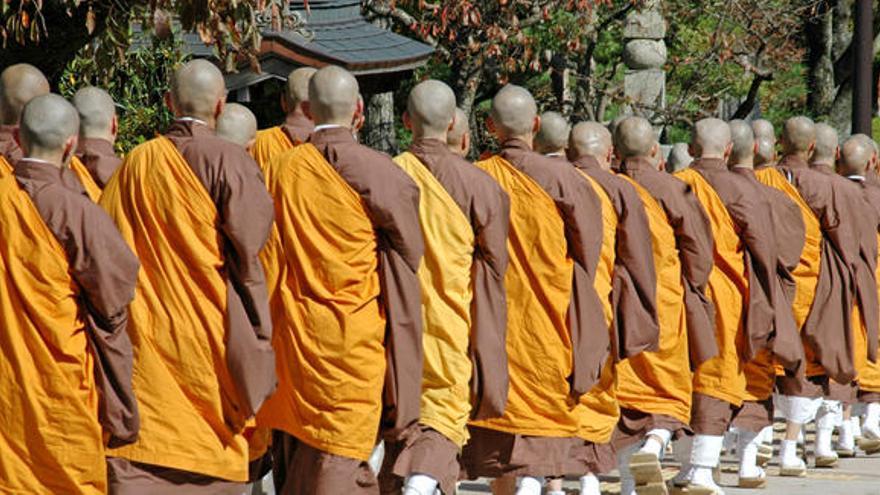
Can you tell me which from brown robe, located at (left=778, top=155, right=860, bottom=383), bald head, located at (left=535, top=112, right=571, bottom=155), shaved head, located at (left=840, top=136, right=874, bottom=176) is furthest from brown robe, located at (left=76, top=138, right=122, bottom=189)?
shaved head, located at (left=840, top=136, right=874, bottom=176)

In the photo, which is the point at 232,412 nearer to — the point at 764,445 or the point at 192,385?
the point at 192,385

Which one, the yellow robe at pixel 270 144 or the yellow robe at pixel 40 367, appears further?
the yellow robe at pixel 270 144

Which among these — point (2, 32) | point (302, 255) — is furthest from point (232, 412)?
point (2, 32)

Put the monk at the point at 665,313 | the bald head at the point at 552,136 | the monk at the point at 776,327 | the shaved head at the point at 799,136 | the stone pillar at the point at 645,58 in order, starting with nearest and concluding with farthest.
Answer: the bald head at the point at 552,136 < the monk at the point at 665,313 < the monk at the point at 776,327 < the shaved head at the point at 799,136 < the stone pillar at the point at 645,58

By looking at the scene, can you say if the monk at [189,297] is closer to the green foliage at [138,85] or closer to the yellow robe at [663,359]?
the yellow robe at [663,359]

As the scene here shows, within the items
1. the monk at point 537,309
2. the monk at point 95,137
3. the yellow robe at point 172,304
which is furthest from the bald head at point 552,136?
the yellow robe at point 172,304

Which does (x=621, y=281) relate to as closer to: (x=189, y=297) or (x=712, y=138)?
(x=712, y=138)

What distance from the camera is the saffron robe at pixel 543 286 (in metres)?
8.71

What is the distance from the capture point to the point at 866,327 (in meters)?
12.0

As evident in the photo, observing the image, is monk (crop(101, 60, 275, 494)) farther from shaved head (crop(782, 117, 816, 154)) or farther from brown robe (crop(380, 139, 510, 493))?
shaved head (crop(782, 117, 816, 154))

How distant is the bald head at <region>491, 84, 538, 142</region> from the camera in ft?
29.0

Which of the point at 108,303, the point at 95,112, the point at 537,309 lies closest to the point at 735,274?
the point at 537,309

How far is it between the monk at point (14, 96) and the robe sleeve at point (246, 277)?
846 mm

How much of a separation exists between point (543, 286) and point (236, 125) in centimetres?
151
